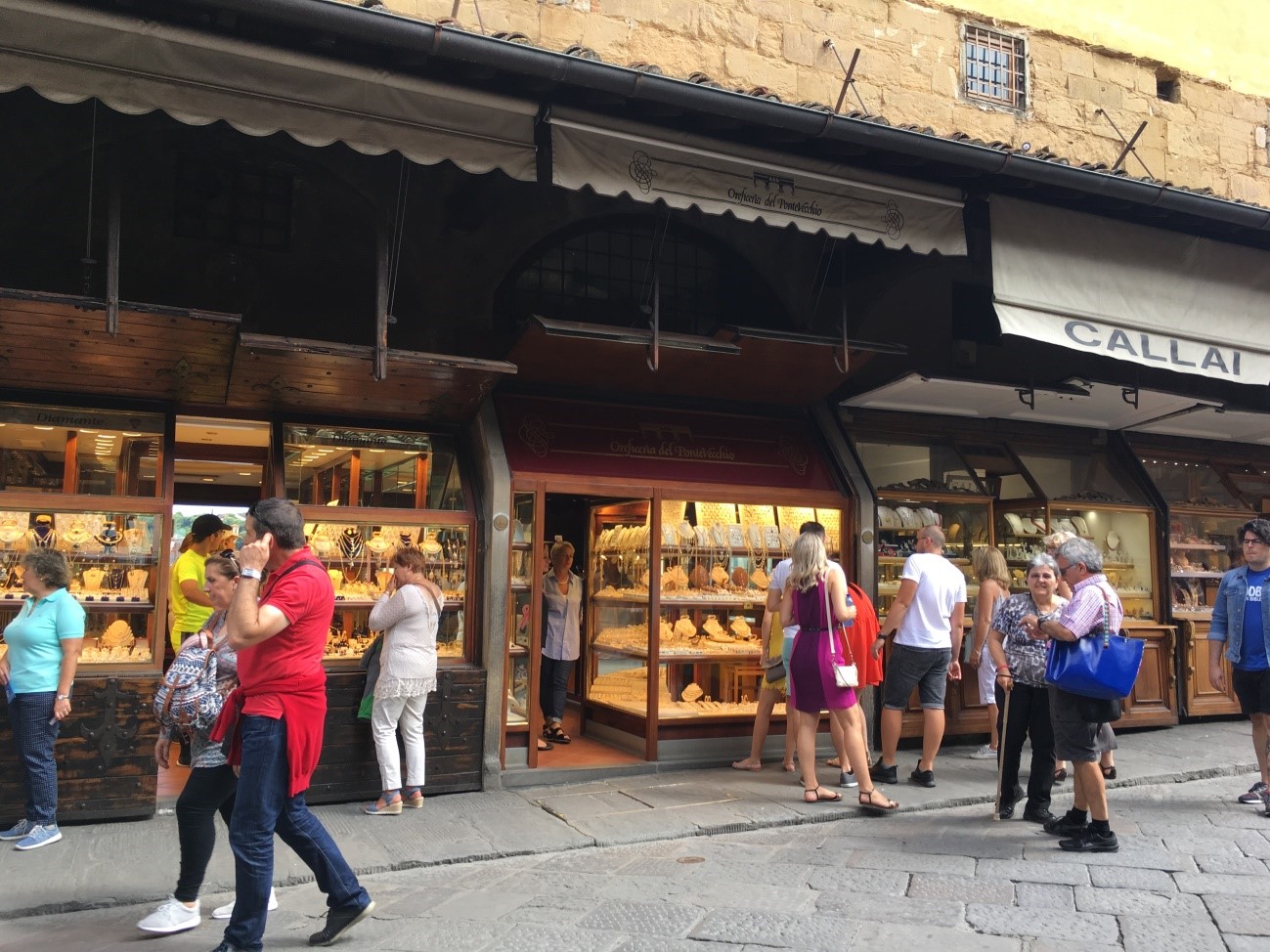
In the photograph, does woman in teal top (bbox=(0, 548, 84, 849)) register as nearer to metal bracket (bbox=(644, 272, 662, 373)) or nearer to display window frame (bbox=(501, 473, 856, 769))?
display window frame (bbox=(501, 473, 856, 769))

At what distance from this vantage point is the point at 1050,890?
15.5 feet

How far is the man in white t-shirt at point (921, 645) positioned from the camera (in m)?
6.97

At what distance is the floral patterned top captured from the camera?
5828mm

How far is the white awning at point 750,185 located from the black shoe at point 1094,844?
370 cm

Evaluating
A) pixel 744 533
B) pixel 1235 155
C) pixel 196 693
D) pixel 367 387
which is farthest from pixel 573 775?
pixel 1235 155

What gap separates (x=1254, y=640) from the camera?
6.45 meters

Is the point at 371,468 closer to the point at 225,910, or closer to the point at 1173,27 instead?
the point at 225,910

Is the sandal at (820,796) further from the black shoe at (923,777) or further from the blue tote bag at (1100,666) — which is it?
the blue tote bag at (1100,666)

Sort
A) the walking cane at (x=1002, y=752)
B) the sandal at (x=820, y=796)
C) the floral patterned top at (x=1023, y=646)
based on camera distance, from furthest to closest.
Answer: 1. the sandal at (x=820, y=796)
2. the walking cane at (x=1002, y=752)
3. the floral patterned top at (x=1023, y=646)

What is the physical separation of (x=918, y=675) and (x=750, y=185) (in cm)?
350

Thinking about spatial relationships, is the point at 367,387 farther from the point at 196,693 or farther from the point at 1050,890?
the point at 1050,890

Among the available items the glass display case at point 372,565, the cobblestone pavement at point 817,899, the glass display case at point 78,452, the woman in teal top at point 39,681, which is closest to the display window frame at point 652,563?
the glass display case at point 372,565

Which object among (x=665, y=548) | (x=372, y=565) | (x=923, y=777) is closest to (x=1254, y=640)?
(x=923, y=777)

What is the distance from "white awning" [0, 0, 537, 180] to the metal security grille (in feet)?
19.6
